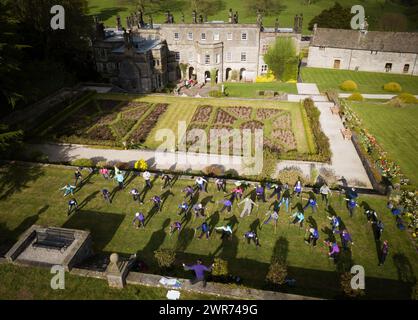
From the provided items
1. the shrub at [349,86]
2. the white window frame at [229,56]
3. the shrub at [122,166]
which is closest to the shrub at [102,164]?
the shrub at [122,166]

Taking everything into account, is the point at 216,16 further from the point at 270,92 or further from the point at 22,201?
the point at 22,201

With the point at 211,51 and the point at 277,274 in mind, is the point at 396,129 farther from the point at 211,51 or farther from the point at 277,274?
the point at 211,51

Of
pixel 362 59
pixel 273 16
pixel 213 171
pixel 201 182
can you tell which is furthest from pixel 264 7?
pixel 201 182

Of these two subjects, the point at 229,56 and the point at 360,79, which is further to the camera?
the point at 360,79

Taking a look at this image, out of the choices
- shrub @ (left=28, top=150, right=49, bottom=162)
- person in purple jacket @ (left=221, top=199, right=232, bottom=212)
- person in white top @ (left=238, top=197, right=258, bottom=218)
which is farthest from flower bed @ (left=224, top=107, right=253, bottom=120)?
shrub @ (left=28, top=150, right=49, bottom=162)

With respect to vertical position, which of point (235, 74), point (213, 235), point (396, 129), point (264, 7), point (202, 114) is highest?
point (264, 7)

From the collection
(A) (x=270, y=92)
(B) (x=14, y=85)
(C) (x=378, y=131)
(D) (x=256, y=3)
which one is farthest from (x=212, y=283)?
(D) (x=256, y=3)
